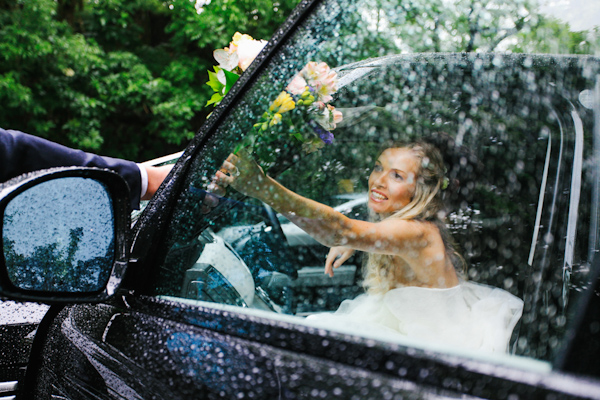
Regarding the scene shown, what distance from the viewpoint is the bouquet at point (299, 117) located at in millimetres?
1150

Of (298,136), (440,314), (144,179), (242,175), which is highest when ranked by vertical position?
(298,136)

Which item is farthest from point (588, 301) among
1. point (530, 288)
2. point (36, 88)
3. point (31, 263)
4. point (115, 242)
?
point (36, 88)

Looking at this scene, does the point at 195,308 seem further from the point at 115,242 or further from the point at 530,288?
the point at 530,288

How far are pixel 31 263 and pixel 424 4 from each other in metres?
1.02

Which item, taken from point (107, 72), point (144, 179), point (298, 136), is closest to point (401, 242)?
point (298, 136)

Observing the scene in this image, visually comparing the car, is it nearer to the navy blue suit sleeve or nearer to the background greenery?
the navy blue suit sleeve

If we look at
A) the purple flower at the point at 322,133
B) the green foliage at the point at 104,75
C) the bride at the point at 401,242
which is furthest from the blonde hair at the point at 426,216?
the green foliage at the point at 104,75

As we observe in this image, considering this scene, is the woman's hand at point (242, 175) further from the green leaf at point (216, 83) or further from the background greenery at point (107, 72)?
the background greenery at point (107, 72)

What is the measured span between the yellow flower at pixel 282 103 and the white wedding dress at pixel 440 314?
0.46m

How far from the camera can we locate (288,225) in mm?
1438

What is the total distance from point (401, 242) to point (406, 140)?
0.84 feet

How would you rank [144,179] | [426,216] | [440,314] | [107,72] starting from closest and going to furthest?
[440,314] → [426,216] → [144,179] → [107,72]

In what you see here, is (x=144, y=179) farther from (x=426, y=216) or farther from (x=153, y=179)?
(x=426, y=216)

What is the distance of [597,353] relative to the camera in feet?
1.96
